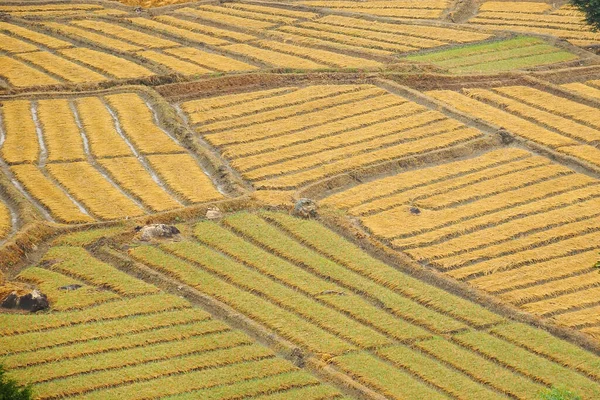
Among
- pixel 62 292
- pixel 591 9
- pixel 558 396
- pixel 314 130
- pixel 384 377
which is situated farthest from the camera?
pixel 591 9

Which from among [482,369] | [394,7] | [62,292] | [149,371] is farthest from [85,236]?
[394,7]

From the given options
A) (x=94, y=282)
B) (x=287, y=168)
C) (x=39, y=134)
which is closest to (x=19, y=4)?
(x=39, y=134)

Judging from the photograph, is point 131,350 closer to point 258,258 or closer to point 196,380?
point 196,380

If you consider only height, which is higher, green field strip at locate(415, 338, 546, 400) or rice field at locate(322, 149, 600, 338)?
rice field at locate(322, 149, 600, 338)

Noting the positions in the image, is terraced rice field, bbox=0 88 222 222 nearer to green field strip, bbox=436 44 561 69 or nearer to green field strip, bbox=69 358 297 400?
green field strip, bbox=69 358 297 400

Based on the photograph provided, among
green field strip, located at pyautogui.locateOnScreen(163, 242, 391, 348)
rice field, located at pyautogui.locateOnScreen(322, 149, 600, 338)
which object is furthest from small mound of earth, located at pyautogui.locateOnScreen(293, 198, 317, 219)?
green field strip, located at pyautogui.locateOnScreen(163, 242, 391, 348)

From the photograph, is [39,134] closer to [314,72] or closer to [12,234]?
[12,234]
